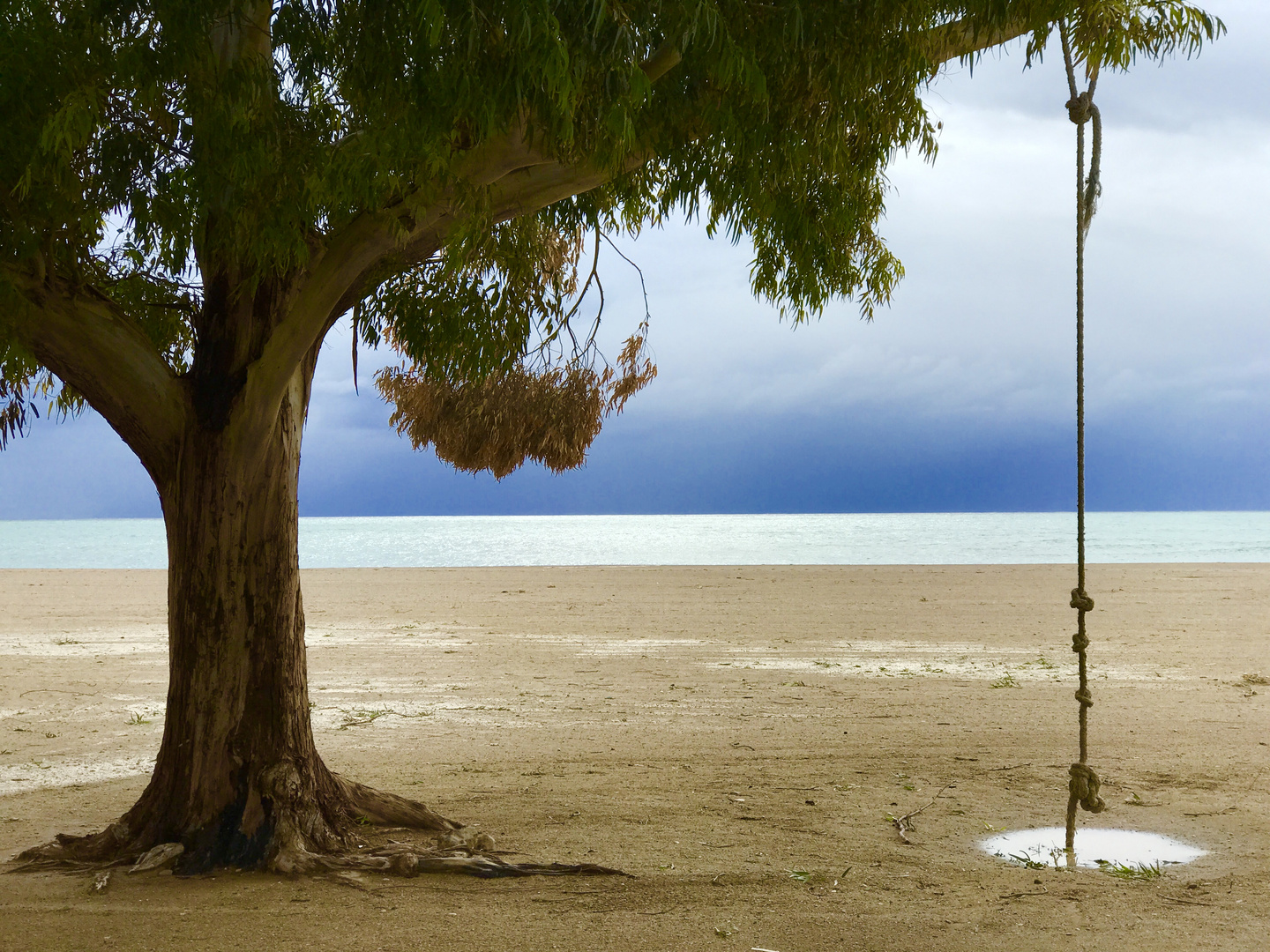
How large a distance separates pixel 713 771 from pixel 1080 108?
12.7 ft

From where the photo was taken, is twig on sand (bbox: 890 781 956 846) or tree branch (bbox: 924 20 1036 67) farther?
twig on sand (bbox: 890 781 956 846)

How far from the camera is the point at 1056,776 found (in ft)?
20.0

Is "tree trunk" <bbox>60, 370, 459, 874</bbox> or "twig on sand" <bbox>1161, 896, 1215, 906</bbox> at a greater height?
"tree trunk" <bbox>60, 370, 459, 874</bbox>

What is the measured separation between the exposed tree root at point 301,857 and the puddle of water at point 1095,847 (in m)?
1.76

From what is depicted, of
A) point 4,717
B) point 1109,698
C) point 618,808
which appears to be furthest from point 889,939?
point 4,717

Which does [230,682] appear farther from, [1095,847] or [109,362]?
[1095,847]

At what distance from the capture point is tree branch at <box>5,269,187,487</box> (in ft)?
13.5

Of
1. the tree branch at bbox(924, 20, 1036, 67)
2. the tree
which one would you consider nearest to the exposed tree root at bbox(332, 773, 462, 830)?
the tree

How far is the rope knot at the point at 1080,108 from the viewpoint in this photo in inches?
171

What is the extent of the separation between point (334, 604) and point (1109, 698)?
39.2 feet

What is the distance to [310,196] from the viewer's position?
11.7 ft

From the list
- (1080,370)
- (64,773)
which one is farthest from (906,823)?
(64,773)

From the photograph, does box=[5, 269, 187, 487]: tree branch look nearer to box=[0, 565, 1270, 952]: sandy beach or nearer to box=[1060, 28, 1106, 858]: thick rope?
box=[0, 565, 1270, 952]: sandy beach

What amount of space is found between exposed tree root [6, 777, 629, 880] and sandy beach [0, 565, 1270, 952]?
0.31 ft
